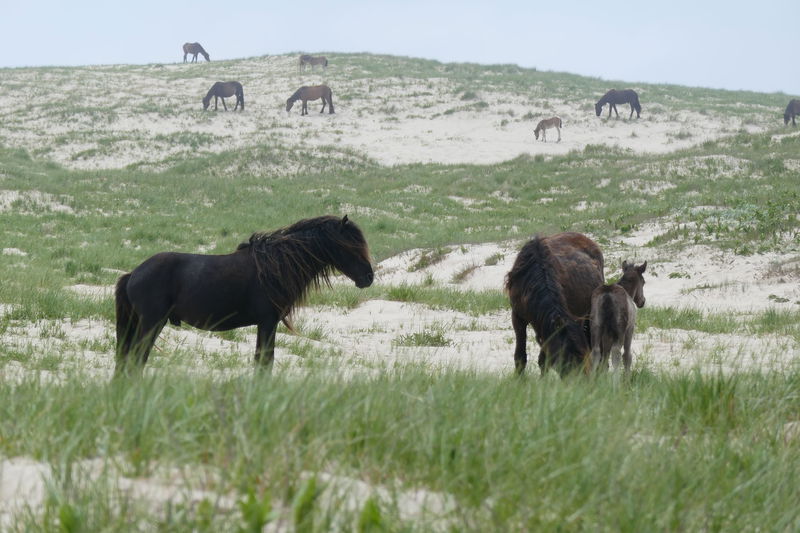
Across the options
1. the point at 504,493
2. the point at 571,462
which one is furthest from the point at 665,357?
the point at 504,493

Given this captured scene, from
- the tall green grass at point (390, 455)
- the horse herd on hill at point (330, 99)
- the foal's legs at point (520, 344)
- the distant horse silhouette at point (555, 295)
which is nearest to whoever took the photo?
the tall green grass at point (390, 455)

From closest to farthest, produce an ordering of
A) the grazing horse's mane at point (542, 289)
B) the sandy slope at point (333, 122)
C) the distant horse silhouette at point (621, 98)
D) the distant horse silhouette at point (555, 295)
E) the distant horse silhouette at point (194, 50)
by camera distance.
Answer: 1. the distant horse silhouette at point (555, 295)
2. the grazing horse's mane at point (542, 289)
3. the sandy slope at point (333, 122)
4. the distant horse silhouette at point (621, 98)
5. the distant horse silhouette at point (194, 50)

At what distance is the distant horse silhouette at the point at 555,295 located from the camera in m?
5.75

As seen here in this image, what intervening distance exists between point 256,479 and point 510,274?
4552 mm

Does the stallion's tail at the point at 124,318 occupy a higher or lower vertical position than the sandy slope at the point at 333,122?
lower

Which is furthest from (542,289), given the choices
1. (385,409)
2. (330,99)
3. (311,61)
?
(311,61)

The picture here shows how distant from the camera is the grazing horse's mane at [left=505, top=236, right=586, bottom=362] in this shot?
591 cm

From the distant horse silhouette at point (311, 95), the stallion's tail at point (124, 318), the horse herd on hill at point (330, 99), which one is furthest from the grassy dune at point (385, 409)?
the distant horse silhouette at point (311, 95)

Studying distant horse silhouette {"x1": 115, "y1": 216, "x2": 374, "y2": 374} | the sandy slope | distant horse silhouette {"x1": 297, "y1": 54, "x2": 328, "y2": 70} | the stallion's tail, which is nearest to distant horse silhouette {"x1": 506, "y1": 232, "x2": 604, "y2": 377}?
distant horse silhouette {"x1": 115, "y1": 216, "x2": 374, "y2": 374}

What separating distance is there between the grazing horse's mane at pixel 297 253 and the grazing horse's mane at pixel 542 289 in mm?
1477

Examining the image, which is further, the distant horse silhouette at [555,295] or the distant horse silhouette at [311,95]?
the distant horse silhouette at [311,95]

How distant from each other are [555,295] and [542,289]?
0.14 m

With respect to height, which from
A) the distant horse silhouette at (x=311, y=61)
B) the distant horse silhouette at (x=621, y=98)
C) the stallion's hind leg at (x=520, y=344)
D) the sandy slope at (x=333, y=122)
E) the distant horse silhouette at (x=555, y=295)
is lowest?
the stallion's hind leg at (x=520, y=344)

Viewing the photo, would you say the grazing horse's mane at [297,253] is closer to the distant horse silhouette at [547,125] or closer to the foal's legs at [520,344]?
the foal's legs at [520,344]
